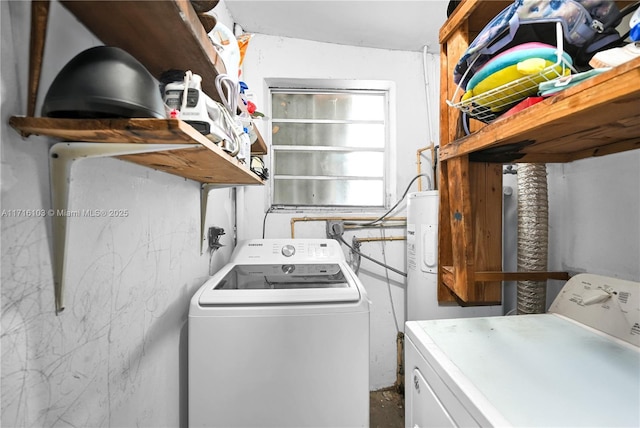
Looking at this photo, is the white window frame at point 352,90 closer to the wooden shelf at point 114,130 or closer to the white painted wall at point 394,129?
the white painted wall at point 394,129

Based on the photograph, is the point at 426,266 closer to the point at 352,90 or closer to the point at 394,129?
the point at 394,129

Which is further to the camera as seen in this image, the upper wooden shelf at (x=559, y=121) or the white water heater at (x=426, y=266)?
the white water heater at (x=426, y=266)

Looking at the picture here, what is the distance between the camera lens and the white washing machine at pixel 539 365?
1.72 feet

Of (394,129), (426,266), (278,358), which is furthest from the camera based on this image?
(394,129)

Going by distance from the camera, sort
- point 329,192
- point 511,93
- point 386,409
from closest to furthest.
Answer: point 511,93
point 386,409
point 329,192

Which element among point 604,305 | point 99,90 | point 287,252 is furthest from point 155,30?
point 604,305

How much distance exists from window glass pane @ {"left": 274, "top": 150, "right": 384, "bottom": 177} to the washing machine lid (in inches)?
35.5

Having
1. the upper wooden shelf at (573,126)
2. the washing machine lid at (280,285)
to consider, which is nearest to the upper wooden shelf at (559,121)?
the upper wooden shelf at (573,126)

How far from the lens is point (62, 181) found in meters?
0.53

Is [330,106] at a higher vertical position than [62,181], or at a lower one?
higher

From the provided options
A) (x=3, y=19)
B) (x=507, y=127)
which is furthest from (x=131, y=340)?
(x=507, y=127)

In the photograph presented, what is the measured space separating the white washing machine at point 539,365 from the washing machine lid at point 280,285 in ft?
1.08

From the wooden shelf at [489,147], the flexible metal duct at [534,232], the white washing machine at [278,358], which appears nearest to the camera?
the wooden shelf at [489,147]

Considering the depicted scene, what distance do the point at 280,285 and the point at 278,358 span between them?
0.29 meters
